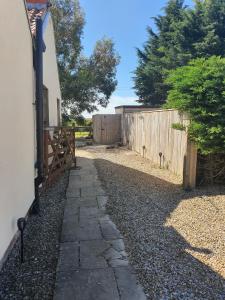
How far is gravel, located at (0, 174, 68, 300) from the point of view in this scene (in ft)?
9.36

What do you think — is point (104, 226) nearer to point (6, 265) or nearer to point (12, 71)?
point (6, 265)

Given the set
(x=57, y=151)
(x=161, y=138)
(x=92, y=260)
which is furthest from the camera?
(x=161, y=138)

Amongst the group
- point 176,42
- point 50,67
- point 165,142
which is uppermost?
point 176,42

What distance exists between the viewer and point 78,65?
22344mm

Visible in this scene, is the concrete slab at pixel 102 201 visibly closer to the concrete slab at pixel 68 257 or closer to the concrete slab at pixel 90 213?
the concrete slab at pixel 90 213

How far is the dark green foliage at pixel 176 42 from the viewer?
61.9ft

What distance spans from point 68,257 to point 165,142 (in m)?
5.99

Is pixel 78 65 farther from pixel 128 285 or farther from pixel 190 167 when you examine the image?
pixel 128 285

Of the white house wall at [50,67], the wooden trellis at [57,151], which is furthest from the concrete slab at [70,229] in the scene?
the white house wall at [50,67]

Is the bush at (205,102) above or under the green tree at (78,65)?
under

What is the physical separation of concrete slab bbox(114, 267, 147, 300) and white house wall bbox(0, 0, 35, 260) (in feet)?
3.94

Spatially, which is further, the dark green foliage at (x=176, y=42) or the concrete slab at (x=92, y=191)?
the dark green foliage at (x=176, y=42)

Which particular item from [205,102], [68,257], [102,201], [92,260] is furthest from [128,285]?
[205,102]

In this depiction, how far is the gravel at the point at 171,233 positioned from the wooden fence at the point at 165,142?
1.48ft
